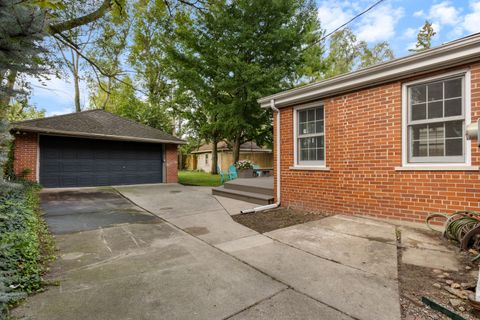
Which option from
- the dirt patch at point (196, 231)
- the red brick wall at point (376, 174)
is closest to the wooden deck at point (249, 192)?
the red brick wall at point (376, 174)

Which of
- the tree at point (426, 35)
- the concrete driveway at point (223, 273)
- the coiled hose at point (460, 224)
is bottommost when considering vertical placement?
the concrete driveway at point (223, 273)

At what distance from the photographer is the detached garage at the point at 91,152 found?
32.4 feet

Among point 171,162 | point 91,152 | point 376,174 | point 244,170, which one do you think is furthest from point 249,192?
point 91,152

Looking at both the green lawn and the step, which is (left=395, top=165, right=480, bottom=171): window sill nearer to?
the step

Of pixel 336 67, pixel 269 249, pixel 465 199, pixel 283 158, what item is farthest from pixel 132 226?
pixel 336 67

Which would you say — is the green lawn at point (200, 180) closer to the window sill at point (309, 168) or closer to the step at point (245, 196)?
the step at point (245, 196)

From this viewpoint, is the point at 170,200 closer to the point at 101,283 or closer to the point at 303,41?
the point at 101,283

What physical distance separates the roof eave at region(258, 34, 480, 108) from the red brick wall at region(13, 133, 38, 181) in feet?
35.2

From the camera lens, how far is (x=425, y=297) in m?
2.12

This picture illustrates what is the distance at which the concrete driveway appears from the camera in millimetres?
2102

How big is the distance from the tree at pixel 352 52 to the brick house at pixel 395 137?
1858cm

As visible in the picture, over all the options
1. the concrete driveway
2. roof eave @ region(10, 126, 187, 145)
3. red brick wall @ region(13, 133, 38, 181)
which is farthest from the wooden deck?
red brick wall @ region(13, 133, 38, 181)

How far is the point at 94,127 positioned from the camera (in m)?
11.4

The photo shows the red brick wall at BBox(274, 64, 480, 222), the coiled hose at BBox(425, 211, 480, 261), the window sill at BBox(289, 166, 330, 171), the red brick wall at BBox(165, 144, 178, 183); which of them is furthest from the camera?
the red brick wall at BBox(165, 144, 178, 183)
